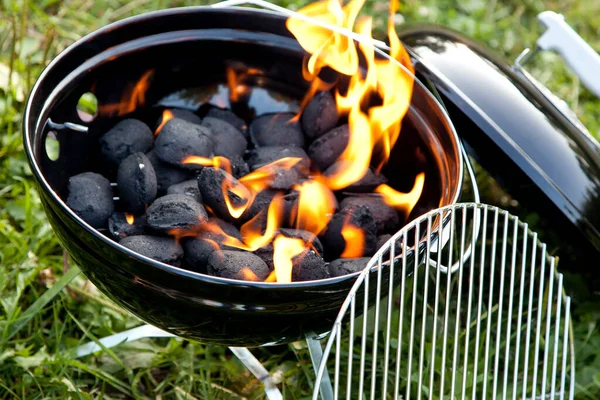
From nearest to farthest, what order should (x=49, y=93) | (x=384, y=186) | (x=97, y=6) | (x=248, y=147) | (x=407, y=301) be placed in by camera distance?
(x=49, y=93) → (x=384, y=186) → (x=248, y=147) → (x=407, y=301) → (x=97, y=6)

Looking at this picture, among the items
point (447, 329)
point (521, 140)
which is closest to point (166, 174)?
point (447, 329)

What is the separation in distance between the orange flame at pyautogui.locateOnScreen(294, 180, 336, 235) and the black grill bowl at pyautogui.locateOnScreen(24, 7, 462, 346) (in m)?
0.19

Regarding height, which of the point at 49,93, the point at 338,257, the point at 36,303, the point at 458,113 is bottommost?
the point at 36,303

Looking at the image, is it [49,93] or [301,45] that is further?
[301,45]

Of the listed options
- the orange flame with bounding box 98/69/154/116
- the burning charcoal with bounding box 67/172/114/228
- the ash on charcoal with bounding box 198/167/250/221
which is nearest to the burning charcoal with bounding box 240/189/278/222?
the ash on charcoal with bounding box 198/167/250/221

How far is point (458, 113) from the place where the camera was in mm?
1509

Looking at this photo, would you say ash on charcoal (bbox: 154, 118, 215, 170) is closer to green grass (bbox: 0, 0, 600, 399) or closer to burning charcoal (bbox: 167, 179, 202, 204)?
burning charcoal (bbox: 167, 179, 202, 204)

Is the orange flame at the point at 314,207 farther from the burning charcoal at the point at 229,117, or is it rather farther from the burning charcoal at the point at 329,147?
the burning charcoal at the point at 229,117

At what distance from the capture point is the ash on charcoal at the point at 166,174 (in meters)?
1.36

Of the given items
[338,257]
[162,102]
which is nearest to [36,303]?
[162,102]

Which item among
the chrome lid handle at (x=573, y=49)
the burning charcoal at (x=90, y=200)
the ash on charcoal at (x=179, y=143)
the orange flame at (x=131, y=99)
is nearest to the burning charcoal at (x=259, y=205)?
the ash on charcoal at (x=179, y=143)

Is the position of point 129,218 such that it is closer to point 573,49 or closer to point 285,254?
point 285,254

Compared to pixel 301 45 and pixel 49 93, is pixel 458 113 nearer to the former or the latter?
pixel 301 45

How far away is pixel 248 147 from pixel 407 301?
554mm
